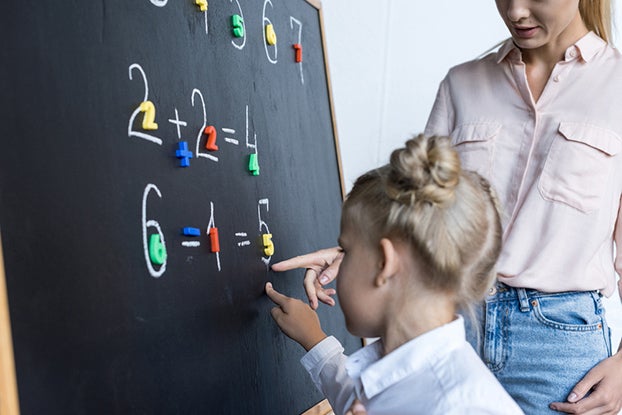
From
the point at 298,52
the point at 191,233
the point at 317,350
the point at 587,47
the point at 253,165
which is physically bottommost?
the point at 317,350

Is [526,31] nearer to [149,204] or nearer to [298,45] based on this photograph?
[298,45]

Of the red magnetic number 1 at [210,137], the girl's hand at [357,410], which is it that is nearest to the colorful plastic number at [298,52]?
the red magnetic number 1 at [210,137]

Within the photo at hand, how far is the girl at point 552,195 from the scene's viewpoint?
4.40 feet

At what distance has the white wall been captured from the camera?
8.33 feet

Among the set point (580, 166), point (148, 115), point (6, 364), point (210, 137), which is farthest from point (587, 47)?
point (6, 364)

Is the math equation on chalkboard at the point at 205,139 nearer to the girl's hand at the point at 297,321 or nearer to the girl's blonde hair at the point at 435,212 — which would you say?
the girl's hand at the point at 297,321

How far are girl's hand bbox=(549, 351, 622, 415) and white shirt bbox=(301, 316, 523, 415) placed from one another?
303 mm

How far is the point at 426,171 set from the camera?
1.07 m

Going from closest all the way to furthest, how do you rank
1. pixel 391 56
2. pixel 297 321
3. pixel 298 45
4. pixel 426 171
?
pixel 426 171, pixel 297 321, pixel 298 45, pixel 391 56

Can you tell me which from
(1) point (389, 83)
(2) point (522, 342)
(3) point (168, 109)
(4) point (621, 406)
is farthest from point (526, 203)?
(1) point (389, 83)

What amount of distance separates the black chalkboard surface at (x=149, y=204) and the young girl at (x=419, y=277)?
26cm

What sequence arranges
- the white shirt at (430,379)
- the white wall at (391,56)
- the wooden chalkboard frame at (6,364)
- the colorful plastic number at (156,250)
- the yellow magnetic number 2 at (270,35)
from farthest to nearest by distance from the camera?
1. the white wall at (391,56)
2. the yellow magnetic number 2 at (270,35)
3. the colorful plastic number at (156,250)
4. the white shirt at (430,379)
5. the wooden chalkboard frame at (6,364)

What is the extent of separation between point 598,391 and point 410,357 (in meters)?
0.44

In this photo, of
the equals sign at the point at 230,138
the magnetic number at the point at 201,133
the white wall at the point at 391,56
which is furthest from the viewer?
the white wall at the point at 391,56
